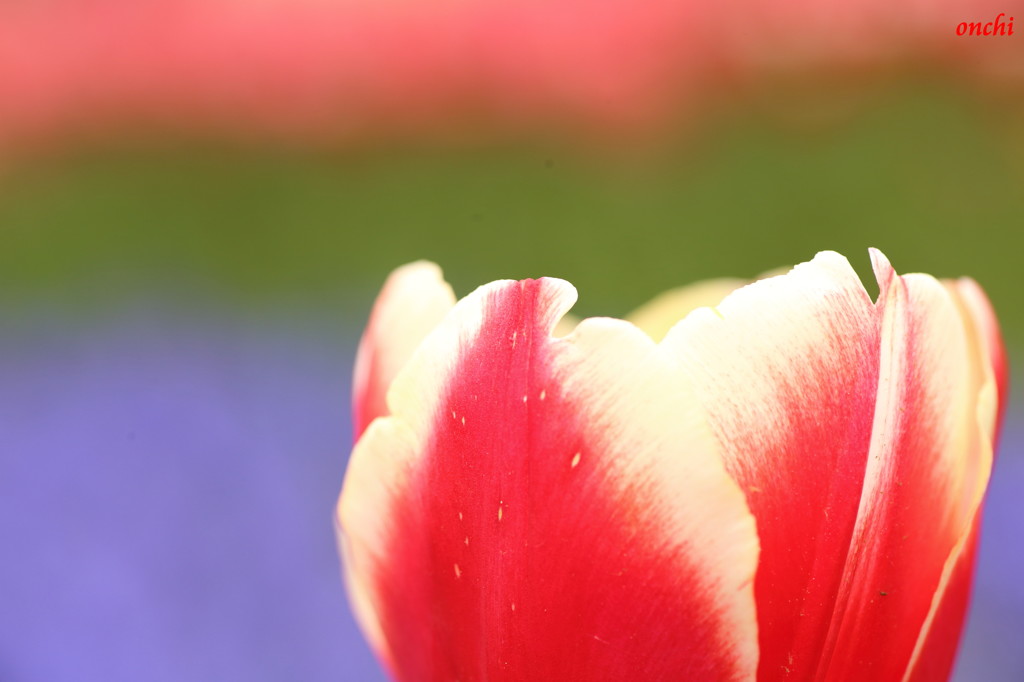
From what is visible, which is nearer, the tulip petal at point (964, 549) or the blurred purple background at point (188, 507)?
the tulip petal at point (964, 549)

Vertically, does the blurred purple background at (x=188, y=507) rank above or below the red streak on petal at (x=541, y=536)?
above

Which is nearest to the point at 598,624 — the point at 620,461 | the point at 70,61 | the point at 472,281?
the point at 620,461

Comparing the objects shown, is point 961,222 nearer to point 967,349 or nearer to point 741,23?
point 741,23

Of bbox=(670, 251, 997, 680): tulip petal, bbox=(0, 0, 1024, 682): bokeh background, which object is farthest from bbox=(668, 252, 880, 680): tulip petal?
bbox=(0, 0, 1024, 682): bokeh background

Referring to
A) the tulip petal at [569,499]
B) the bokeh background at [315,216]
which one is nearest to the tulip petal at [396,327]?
the tulip petal at [569,499]

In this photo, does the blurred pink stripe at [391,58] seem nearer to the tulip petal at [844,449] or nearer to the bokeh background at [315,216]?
the bokeh background at [315,216]

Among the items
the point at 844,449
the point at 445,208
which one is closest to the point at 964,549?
the point at 844,449

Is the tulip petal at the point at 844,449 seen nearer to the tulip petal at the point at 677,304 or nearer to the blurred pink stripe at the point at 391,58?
the tulip petal at the point at 677,304

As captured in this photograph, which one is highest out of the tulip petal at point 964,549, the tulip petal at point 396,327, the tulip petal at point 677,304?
the tulip petal at point 677,304
